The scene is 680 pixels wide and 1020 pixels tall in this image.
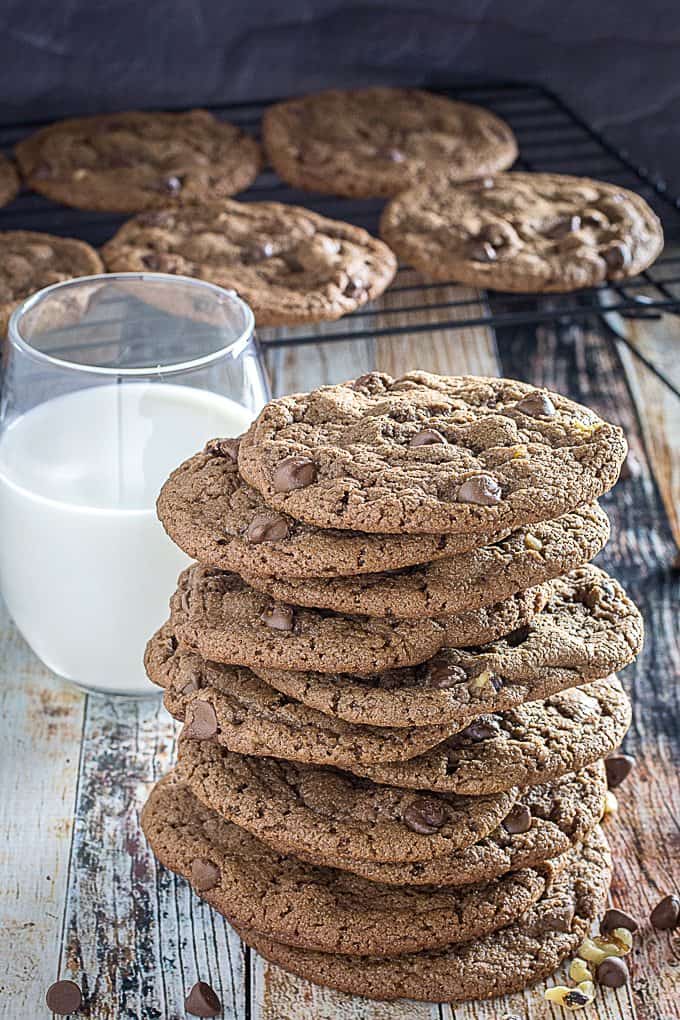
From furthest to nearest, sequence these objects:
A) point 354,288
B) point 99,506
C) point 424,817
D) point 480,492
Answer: point 354,288, point 99,506, point 424,817, point 480,492

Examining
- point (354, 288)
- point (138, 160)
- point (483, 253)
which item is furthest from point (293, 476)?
point (138, 160)

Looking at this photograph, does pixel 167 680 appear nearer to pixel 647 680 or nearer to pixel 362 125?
pixel 647 680

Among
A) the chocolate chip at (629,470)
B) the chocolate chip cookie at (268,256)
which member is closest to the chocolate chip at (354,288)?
the chocolate chip cookie at (268,256)

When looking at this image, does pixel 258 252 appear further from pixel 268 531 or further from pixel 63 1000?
pixel 63 1000

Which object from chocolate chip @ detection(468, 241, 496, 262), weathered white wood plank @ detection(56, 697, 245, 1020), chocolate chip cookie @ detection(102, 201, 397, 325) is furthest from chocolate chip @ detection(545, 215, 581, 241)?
weathered white wood plank @ detection(56, 697, 245, 1020)

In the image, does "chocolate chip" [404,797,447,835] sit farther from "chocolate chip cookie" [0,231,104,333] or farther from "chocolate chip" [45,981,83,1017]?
"chocolate chip cookie" [0,231,104,333]

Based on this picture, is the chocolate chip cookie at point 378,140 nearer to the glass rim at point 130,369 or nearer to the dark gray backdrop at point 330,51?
the dark gray backdrop at point 330,51
